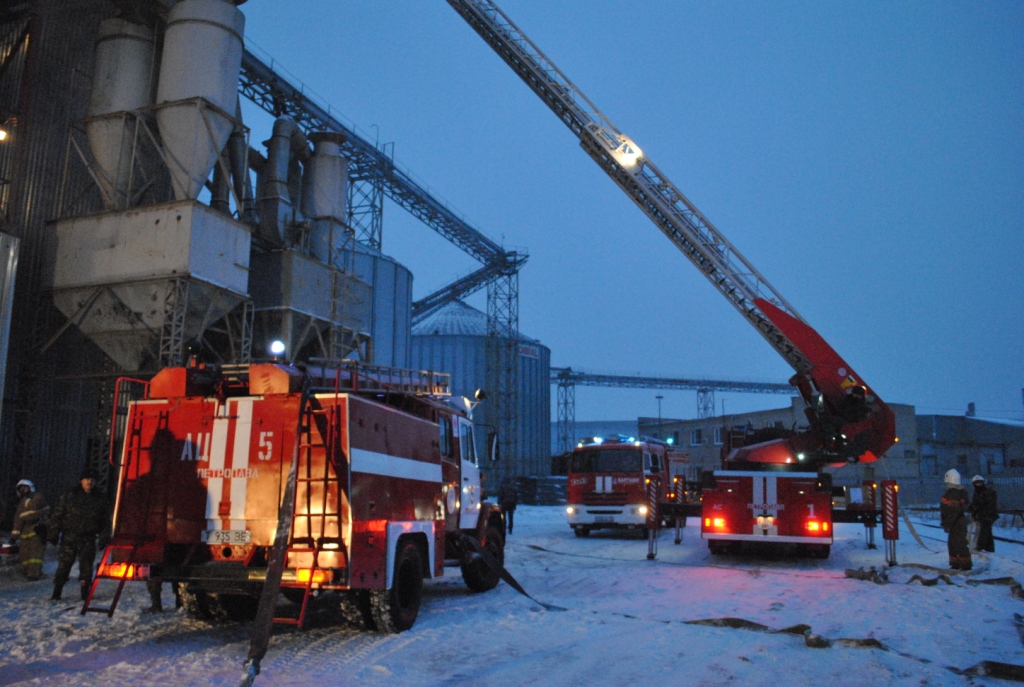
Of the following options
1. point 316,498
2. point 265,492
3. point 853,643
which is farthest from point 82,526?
point 853,643

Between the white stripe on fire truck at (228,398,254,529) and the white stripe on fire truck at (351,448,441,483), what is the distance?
3.75ft

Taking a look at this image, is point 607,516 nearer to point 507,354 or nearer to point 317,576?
point 317,576

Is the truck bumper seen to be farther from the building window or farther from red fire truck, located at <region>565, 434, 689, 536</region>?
the building window

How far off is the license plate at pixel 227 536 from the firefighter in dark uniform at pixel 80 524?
319 cm

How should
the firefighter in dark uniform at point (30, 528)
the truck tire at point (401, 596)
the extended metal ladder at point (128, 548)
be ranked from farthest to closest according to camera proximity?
the firefighter in dark uniform at point (30, 528)
the truck tire at point (401, 596)
the extended metal ladder at point (128, 548)

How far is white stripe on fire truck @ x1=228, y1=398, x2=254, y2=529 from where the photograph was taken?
25.0 ft

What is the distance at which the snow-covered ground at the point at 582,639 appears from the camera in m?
6.58

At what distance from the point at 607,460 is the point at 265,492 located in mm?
14503

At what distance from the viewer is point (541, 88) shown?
784 inches

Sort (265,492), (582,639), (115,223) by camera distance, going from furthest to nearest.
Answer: (115,223), (582,639), (265,492)

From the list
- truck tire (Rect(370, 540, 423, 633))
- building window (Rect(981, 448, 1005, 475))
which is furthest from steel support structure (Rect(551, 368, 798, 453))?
truck tire (Rect(370, 540, 423, 633))

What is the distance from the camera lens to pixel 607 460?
829 inches

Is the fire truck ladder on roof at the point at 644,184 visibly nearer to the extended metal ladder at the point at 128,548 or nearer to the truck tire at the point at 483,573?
the truck tire at the point at 483,573

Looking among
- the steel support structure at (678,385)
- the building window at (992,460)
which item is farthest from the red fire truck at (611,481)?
the steel support structure at (678,385)
